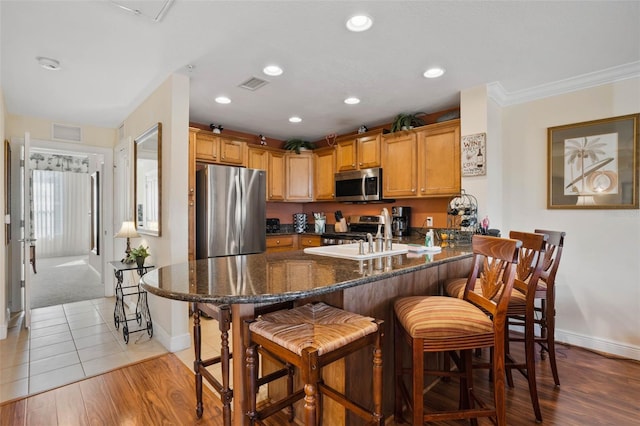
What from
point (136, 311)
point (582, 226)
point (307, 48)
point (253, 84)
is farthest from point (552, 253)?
point (136, 311)

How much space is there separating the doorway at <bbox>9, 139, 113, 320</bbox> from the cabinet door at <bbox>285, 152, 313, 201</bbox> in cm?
252

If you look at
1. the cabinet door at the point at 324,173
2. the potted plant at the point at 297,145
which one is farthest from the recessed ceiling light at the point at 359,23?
the potted plant at the point at 297,145

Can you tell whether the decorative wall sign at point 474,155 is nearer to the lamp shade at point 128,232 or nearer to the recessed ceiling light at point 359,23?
the recessed ceiling light at point 359,23

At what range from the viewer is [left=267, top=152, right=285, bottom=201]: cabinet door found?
4676 millimetres

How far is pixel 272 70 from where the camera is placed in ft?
8.68

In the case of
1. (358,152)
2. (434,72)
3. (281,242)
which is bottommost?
(281,242)

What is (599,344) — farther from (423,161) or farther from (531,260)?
(423,161)

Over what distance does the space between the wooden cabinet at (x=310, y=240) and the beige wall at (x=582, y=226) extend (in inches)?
89.4

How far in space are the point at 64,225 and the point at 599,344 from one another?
416 inches

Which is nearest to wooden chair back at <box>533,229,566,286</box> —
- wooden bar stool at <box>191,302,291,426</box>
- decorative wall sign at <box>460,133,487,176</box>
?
decorative wall sign at <box>460,133,487,176</box>

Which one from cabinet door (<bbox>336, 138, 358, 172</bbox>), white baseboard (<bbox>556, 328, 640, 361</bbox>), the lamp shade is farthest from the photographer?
cabinet door (<bbox>336, 138, 358, 172</bbox>)

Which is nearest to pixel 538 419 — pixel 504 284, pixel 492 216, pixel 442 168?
pixel 504 284

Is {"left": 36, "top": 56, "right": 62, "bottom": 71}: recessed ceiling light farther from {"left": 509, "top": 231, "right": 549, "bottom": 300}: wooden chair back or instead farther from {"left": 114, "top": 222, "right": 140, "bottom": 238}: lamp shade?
{"left": 509, "top": 231, "right": 549, "bottom": 300}: wooden chair back

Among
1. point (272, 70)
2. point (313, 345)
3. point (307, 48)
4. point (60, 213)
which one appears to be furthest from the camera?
point (60, 213)
